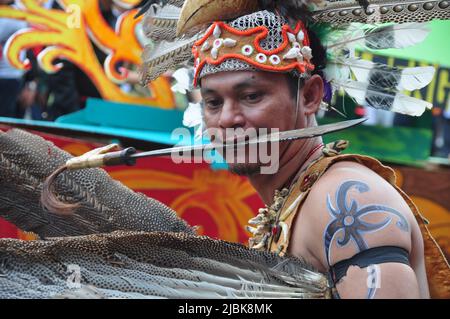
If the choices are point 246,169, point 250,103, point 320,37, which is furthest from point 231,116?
point 320,37

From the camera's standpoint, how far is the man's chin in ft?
8.91

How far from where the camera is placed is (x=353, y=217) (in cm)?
220

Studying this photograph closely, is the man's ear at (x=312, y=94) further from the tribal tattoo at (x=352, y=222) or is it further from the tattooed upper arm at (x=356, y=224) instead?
the tribal tattoo at (x=352, y=222)

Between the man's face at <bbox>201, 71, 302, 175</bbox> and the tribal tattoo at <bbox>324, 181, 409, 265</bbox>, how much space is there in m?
0.53

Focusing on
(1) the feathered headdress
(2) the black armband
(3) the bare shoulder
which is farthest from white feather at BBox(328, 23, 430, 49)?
(2) the black armband

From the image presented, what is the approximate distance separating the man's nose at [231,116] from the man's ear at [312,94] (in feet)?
1.08

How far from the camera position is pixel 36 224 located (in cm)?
282

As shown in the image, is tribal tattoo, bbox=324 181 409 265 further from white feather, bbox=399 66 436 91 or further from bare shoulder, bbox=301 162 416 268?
white feather, bbox=399 66 436 91

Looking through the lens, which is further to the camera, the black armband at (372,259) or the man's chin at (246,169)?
the man's chin at (246,169)

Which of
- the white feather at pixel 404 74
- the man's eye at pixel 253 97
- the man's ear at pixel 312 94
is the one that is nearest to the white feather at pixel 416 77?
the white feather at pixel 404 74

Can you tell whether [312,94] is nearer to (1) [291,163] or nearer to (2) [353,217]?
(1) [291,163]

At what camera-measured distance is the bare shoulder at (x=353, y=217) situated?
216 cm
